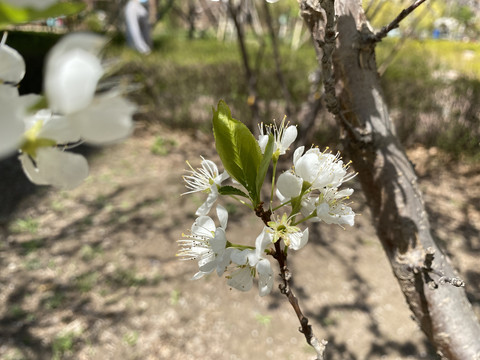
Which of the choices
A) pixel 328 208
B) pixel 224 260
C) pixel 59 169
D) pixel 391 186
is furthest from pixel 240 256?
pixel 391 186

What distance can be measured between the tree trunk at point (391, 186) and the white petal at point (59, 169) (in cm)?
61

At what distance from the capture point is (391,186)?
2.83 ft

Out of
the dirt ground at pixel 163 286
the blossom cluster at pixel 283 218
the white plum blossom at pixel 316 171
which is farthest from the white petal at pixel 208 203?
the dirt ground at pixel 163 286

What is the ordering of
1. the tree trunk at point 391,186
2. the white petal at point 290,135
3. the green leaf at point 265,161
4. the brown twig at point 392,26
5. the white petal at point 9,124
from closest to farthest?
the white petal at point 9,124
the green leaf at point 265,161
the white petal at point 290,135
the brown twig at point 392,26
the tree trunk at point 391,186

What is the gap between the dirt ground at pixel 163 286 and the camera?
199 centimetres

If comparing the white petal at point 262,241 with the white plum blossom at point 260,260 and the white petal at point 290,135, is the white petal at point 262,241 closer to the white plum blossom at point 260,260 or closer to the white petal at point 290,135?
the white plum blossom at point 260,260

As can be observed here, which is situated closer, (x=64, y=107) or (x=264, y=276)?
(x=64, y=107)

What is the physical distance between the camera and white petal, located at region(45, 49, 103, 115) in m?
0.23

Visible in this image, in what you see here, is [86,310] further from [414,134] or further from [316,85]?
[414,134]

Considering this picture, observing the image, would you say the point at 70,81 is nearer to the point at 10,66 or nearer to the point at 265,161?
the point at 10,66

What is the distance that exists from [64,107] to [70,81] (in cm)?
2

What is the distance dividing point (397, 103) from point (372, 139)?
3976mm

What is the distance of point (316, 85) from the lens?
280 cm

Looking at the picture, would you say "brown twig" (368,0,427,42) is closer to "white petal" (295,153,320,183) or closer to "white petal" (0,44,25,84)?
"white petal" (295,153,320,183)
